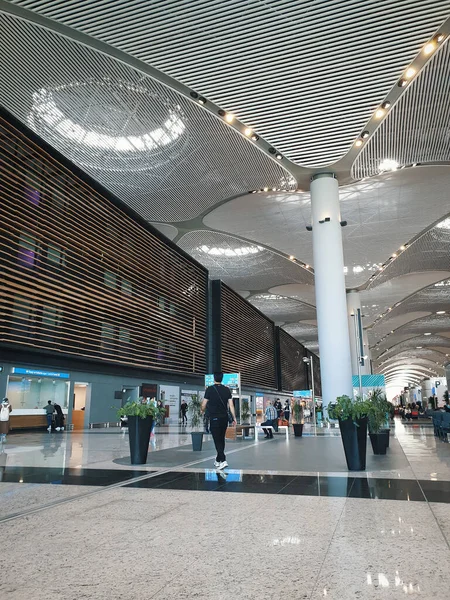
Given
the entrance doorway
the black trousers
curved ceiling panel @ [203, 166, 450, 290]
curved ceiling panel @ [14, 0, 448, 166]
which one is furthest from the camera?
curved ceiling panel @ [203, 166, 450, 290]

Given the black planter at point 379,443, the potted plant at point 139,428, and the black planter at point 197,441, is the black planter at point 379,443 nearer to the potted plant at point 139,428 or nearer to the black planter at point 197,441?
the black planter at point 197,441

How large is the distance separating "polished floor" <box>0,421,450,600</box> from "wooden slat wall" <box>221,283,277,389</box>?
24.0 meters

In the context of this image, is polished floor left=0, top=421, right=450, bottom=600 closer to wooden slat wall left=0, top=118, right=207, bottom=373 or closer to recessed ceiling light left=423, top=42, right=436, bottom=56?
wooden slat wall left=0, top=118, right=207, bottom=373

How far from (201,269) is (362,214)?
992 centimetres

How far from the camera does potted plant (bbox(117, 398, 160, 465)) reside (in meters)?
6.80

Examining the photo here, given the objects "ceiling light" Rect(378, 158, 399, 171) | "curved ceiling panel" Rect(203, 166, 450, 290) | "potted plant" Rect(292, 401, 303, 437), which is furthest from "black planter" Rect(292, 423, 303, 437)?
"curved ceiling panel" Rect(203, 166, 450, 290)

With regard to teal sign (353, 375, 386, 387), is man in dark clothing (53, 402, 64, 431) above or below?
below

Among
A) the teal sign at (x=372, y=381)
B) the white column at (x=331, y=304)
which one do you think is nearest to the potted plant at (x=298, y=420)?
the white column at (x=331, y=304)

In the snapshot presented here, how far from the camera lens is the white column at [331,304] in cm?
1549

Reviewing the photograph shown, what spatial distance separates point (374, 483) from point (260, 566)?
3.08 meters

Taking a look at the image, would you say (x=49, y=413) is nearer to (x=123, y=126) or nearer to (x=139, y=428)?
(x=123, y=126)

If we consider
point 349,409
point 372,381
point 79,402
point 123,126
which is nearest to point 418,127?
point 123,126

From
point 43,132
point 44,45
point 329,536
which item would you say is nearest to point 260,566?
point 329,536

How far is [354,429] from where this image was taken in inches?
235
